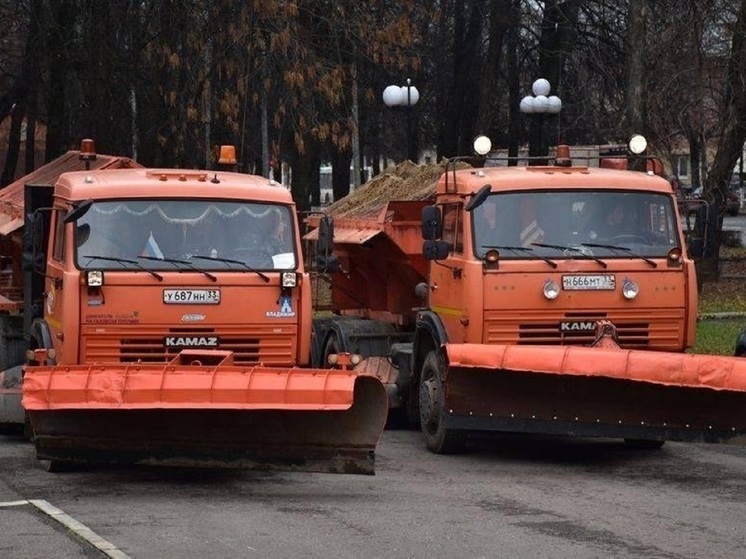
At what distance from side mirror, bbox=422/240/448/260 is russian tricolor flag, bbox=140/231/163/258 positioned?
261cm

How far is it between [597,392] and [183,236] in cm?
343

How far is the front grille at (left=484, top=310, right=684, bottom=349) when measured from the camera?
13.5 m

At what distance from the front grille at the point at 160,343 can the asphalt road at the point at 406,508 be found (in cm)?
86

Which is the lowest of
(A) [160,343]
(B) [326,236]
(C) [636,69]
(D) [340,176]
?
(A) [160,343]

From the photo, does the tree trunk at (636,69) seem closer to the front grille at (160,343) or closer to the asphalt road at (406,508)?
the asphalt road at (406,508)

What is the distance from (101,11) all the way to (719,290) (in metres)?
12.7

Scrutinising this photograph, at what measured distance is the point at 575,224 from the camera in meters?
13.8

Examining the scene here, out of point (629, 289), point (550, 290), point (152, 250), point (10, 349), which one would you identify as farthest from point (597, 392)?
point (10, 349)

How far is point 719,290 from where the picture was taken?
102 ft

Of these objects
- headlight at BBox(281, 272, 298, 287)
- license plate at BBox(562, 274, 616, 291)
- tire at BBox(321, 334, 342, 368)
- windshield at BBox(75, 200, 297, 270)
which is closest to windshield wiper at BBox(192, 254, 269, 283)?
windshield at BBox(75, 200, 297, 270)

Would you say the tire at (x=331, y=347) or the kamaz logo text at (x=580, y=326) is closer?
the kamaz logo text at (x=580, y=326)

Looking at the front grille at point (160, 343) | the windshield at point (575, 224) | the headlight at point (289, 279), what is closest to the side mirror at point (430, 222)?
the windshield at point (575, 224)

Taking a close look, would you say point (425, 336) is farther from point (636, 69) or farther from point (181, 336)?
point (636, 69)

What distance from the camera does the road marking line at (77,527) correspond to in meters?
8.73
